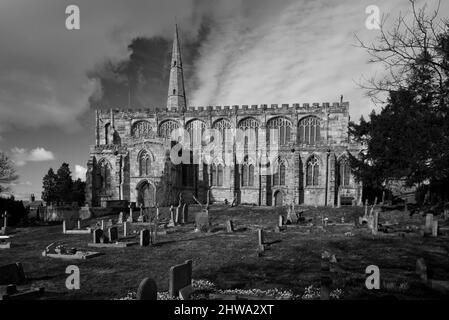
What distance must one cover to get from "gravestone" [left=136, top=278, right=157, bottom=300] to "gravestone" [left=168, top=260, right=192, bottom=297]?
1085mm

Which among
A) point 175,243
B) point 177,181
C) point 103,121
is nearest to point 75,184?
point 103,121

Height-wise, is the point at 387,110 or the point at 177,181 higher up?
the point at 387,110

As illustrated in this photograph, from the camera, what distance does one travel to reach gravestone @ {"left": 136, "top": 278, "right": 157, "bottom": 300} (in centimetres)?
668

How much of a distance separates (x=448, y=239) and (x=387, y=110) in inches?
535

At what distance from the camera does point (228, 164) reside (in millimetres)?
→ 43375

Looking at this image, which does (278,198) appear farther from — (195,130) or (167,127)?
(167,127)

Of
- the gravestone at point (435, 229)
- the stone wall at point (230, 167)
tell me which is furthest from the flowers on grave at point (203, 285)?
the stone wall at point (230, 167)

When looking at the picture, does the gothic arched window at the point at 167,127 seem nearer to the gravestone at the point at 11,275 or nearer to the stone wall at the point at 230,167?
the stone wall at the point at 230,167

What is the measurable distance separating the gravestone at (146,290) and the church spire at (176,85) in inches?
1954

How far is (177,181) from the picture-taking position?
38.5 m

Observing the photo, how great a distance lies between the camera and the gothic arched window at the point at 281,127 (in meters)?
44.3

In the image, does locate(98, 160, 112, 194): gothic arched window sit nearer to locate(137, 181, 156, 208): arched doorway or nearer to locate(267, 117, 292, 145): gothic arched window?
locate(137, 181, 156, 208): arched doorway

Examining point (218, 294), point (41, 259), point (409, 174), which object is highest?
point (409, 174)
